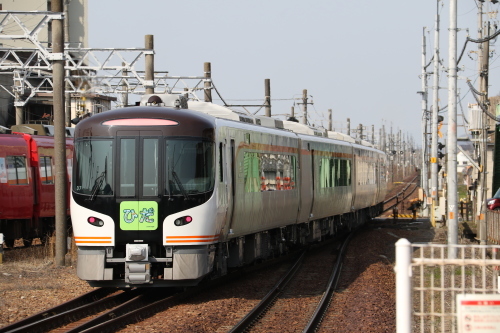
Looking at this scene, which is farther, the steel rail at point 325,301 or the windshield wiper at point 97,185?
the windshield wiper at point 97,185

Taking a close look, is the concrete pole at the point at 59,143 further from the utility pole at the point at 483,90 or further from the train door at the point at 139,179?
the utility pole at the point at 483,90

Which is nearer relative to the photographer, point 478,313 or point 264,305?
point 478,313

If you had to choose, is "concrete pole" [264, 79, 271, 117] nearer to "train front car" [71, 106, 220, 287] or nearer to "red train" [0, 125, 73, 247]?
"red train" [0, 125, 73, 247]

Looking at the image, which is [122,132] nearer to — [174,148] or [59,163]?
[174,148]

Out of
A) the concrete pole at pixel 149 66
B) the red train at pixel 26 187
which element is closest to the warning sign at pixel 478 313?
the red train at pixel 26 187

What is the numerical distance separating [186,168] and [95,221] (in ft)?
4.90

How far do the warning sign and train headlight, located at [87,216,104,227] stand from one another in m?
7.82

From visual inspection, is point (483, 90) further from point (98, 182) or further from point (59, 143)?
point (98, 182)

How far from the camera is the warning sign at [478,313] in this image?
18.4 ft

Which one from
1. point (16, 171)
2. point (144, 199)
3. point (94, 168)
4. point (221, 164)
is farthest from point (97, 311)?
point (16, 171)

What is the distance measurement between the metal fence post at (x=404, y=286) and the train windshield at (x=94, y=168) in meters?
7.39

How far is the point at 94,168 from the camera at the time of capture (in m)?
12.9

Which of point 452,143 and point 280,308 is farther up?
point 452,143

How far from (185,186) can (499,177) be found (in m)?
26.3
